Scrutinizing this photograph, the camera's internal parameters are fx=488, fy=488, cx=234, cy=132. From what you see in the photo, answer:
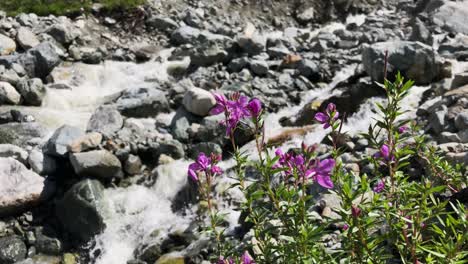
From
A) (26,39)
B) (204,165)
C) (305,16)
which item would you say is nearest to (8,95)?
(26,39)

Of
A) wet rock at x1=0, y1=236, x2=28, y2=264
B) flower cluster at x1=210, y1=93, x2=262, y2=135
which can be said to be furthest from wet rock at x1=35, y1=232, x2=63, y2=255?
flower cluster at x1=210, y1=93, x2=262, y2=135

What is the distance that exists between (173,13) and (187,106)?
19.4ft

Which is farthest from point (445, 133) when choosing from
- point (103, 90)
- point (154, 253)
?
point (103, 90)

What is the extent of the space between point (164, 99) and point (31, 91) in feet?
8.62

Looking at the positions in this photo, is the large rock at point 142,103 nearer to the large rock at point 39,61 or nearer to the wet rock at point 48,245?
the large rock at point 39,61

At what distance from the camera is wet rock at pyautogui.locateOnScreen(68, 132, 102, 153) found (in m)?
7.90

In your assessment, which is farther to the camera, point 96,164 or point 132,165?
point 132,165

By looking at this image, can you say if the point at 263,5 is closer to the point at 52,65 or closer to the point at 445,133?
the point at 52,65

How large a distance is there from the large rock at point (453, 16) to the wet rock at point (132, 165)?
9.26m

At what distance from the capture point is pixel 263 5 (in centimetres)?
1588

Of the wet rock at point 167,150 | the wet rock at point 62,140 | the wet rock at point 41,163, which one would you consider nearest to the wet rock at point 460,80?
the wet rock at point 167,150

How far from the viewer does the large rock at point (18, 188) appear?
7.16m

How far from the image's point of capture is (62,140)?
813 cm

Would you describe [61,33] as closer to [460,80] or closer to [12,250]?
[12,250]
